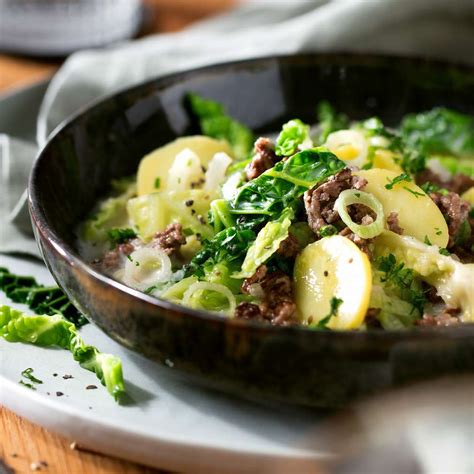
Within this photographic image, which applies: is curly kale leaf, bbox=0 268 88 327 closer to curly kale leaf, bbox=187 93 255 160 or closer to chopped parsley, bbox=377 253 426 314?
chopped parsley, bbox=377 253 426 314

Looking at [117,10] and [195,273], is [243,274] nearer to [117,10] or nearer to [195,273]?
[195,273]

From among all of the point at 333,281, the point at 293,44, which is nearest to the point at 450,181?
the point at 333,281

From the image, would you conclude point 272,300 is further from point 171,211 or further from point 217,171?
point 217,171

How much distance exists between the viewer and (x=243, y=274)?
136 inches

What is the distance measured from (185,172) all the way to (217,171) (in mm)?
201

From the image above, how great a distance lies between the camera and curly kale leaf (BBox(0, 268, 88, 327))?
13.0 feet

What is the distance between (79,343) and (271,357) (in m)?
1.05

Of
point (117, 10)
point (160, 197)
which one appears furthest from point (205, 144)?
point (117, 10)

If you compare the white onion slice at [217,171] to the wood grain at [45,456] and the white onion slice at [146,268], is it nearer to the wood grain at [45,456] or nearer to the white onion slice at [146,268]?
the white onion slice at [146,268]

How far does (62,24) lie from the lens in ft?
26.2

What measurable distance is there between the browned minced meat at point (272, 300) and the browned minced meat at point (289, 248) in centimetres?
8

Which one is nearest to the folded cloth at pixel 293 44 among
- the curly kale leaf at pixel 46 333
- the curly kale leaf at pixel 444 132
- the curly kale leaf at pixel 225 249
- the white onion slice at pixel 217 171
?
the curly kale leaf at pixel 444 132

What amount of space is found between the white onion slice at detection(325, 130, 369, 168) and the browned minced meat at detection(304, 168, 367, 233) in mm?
404

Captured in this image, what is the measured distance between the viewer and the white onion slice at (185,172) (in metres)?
4.33
